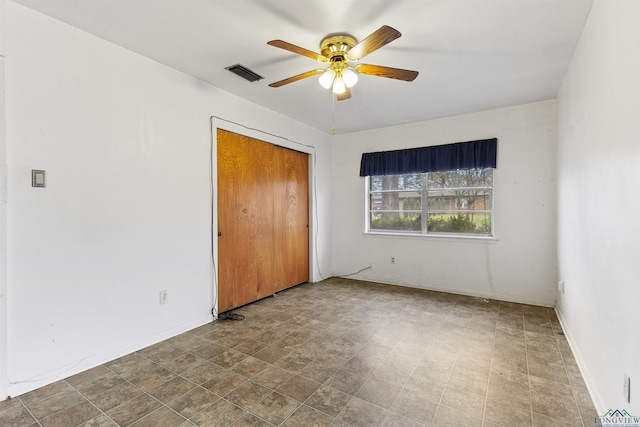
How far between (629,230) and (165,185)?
3228 mm

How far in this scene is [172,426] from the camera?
64.3 inches

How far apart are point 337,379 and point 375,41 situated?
2303 mm

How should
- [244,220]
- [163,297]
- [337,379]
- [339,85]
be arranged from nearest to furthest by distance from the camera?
[337,379], [339,85], [163,297], [244,220]

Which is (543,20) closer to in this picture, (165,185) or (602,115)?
(602,115)

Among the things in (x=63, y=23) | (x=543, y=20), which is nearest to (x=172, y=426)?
(x=63, y=23)

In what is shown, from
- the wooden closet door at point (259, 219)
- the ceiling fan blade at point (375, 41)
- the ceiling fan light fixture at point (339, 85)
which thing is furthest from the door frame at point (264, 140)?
the ceiling fan blade at point (375, 41)

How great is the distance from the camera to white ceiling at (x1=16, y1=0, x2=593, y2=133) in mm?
1929

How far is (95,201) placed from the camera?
7.48ft

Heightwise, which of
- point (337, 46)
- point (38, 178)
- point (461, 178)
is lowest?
point (38, 178)

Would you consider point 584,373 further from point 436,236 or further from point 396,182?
point 396,182

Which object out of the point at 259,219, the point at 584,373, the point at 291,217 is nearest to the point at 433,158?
the point at 291,217

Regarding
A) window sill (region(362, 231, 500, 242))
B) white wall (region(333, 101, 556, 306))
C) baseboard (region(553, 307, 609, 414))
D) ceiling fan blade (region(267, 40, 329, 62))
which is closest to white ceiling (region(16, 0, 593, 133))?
ceiling fan blade (region(267, 40, 329, 62))

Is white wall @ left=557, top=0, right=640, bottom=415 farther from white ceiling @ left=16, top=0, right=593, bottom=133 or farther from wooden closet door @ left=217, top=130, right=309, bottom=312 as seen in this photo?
wooden closet door @ left=217, top=130, right=309, bottom=312

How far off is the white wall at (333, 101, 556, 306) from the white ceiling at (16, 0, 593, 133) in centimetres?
55
